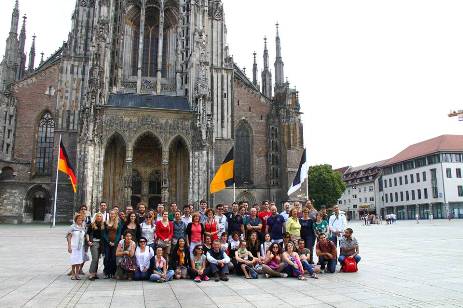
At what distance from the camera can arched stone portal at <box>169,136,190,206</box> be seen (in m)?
31.7

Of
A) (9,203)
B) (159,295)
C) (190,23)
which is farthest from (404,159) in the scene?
(159,295)

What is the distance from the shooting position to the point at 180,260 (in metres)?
9.38

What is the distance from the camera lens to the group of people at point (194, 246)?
905 centimetres

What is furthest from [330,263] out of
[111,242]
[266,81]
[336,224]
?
[266,81]

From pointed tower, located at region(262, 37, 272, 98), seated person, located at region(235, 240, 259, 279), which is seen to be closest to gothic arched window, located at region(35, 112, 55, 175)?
pointed tower, located at region(262, 37, 272, 98)

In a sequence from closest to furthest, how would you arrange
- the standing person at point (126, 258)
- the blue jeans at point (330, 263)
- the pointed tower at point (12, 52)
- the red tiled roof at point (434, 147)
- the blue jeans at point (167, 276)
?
the blue jeans at point (167, 276) → the standing person at point (126, 258) → the blue jeans at point (330, 263) → the pointed tower at point (12, 52) → the red tiled roof at point (434, 147)

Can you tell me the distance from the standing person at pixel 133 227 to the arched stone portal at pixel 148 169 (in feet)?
75.9

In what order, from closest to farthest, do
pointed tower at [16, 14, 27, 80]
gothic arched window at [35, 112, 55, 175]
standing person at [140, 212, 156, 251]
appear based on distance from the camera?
standing person at [140, 212, 156, 251] → gothic arched window at [35, 112, 55, 175] → pointed tower at [16, 14, 27, 80]

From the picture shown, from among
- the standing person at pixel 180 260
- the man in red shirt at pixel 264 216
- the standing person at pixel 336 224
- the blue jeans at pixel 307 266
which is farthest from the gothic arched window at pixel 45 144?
the blue jeans at pixel 307 266

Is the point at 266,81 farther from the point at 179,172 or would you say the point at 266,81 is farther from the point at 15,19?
the point at 15,19

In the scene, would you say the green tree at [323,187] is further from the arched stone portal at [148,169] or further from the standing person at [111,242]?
the standing person at [111,242]

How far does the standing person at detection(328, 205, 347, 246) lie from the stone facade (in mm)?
18589

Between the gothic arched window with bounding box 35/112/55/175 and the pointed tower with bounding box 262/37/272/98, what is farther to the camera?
the pointed tower with bounding box 262/37/272/98

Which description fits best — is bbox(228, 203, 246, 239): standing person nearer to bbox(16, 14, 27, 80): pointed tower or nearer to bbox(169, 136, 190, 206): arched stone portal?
bbox(169, 136, 190, 206): arched stone portal
